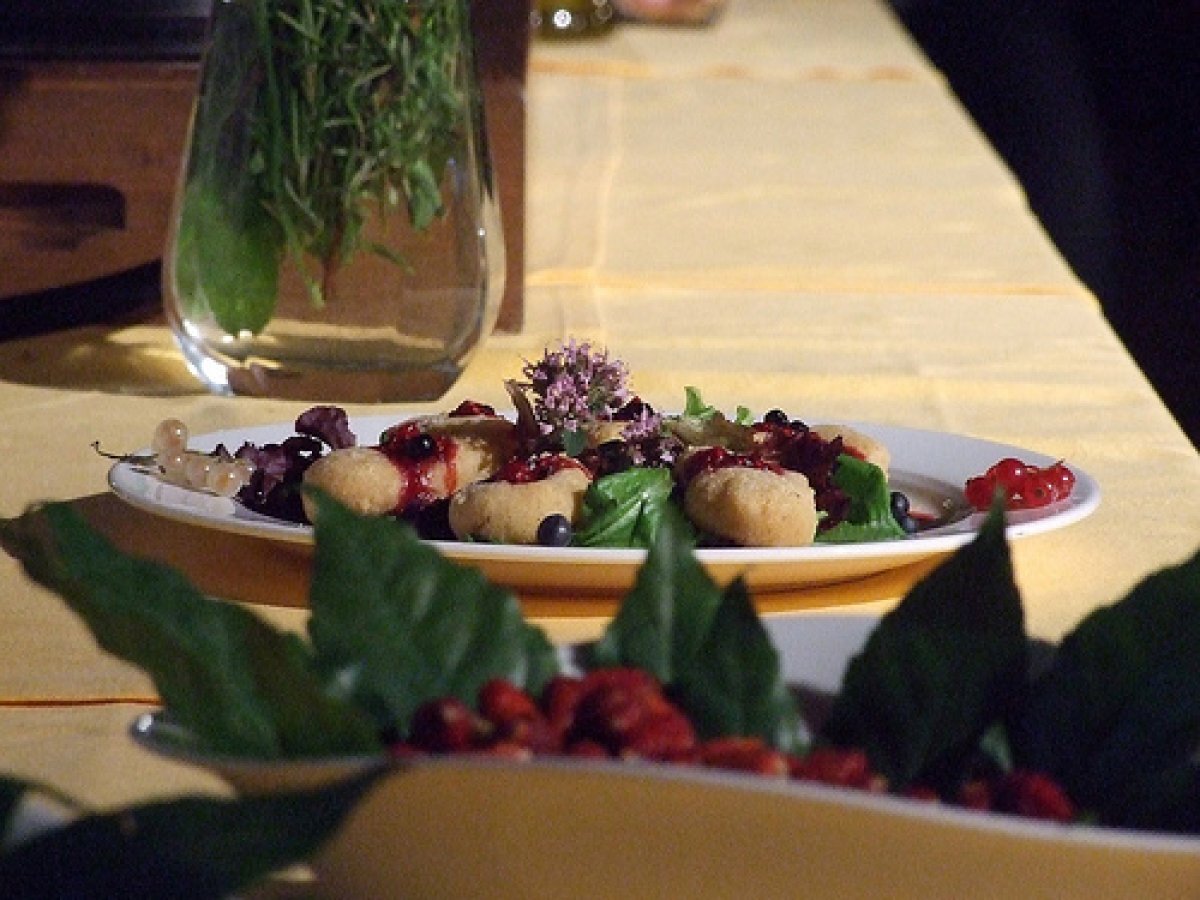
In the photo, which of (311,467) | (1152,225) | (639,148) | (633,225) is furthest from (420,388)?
(1152,225)

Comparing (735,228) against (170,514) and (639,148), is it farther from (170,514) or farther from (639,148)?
(170,514)

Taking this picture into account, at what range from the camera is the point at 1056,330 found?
1.34 m

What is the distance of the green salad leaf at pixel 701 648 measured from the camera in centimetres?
38

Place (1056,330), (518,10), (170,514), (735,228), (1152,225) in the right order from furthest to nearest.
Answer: (1152,225), (735,228), (518,10), (1056,330), (170,514)

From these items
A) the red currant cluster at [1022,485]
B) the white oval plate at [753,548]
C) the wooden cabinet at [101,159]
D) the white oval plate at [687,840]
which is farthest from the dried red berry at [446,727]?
the wooden cabinet at [101,159]

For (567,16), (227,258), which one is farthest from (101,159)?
(567,16)

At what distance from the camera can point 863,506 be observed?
30.2 inches

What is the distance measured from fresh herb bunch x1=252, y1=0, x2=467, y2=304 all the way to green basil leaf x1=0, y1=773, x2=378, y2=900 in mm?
716

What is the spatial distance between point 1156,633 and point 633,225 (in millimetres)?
1299

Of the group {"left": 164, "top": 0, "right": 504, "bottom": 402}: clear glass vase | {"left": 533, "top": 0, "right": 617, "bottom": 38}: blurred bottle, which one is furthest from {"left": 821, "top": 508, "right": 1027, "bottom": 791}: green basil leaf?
{"left": 533, "top": 0, "right": 617, "bottom": 38}: blurred bottle

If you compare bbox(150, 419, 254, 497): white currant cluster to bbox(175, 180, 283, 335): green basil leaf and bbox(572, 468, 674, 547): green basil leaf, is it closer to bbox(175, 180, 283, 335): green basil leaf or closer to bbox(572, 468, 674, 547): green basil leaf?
bbox(572, 468, 674, 547): green basil leaf

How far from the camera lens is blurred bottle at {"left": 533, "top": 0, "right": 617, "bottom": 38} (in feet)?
9.53

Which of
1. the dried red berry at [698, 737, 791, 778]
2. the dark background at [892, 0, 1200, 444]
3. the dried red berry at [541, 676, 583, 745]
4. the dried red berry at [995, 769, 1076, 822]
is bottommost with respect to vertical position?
the dark background at [892, 0, 1200, 444]

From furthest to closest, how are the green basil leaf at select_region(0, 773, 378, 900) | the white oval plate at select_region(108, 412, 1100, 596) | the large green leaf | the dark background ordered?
the dark background → the white oval plate at select_region(108, 412, 1100, 596) → the large green leaf → the green basil leaf at select_region(0, 773, 378, 900)
